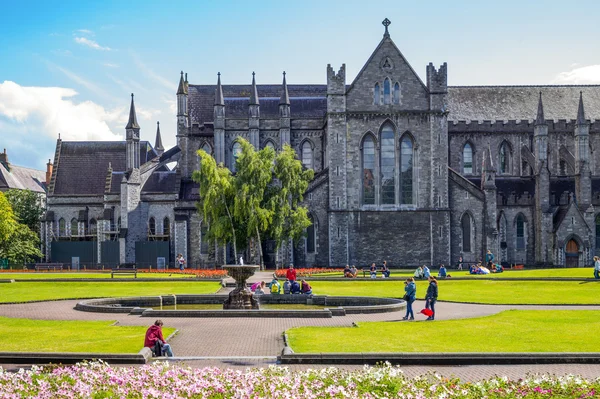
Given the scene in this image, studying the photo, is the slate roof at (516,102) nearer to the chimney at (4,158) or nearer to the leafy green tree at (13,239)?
the leafy green tree at (13,239)

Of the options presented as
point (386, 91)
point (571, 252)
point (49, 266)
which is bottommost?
point (49, 266)

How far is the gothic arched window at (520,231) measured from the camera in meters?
68.4

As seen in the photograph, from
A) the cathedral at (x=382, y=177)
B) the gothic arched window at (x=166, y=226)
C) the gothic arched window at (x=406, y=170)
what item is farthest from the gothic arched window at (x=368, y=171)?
the gothic arched window at (x=166, y=226)

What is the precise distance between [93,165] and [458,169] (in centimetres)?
4225

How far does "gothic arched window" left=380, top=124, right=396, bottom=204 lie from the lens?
64312mm

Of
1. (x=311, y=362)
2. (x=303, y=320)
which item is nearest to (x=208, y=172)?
(x=303, y=320)

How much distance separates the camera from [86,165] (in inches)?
3226

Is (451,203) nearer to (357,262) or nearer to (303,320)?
(357,262)

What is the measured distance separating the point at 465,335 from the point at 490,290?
18.8 metres

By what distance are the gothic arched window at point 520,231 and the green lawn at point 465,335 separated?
4177cm

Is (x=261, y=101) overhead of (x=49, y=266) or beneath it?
overhead

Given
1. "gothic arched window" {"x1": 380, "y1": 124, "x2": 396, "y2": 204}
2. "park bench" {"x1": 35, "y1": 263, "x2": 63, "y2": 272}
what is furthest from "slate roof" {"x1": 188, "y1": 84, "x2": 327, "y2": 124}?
"park bench" {"x1": 35, "y1": 263, "x2": 63, "y2": 272}

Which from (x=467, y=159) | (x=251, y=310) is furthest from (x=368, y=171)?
(x=251, y=310)

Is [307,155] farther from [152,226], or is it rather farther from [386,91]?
[152,226]
